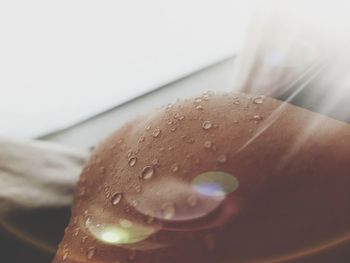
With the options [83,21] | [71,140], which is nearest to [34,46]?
[83,21]

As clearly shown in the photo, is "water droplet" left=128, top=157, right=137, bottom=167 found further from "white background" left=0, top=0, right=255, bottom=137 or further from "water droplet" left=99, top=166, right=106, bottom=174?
"white background" left=0, top=0, right=255, bottom=137

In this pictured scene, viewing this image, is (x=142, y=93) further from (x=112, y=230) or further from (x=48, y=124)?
(x=112, y=230)

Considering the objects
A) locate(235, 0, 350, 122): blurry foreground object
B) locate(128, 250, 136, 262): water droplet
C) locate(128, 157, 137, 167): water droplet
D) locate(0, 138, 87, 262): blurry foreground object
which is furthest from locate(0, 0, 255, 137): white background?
locate(128, 250, 136, 262): water droplet

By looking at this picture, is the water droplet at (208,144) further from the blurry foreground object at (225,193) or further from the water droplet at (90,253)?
the water droplet at (90,253)

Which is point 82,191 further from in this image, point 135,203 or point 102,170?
point 135,203

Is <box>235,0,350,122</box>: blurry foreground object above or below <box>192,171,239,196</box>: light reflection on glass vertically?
above

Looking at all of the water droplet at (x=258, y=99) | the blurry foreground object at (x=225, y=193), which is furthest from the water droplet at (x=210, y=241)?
the water droplet at (x=258, y=99)

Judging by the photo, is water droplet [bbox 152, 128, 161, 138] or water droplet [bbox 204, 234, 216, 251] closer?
water droplet [bbox 204, 234, 216, 251]
